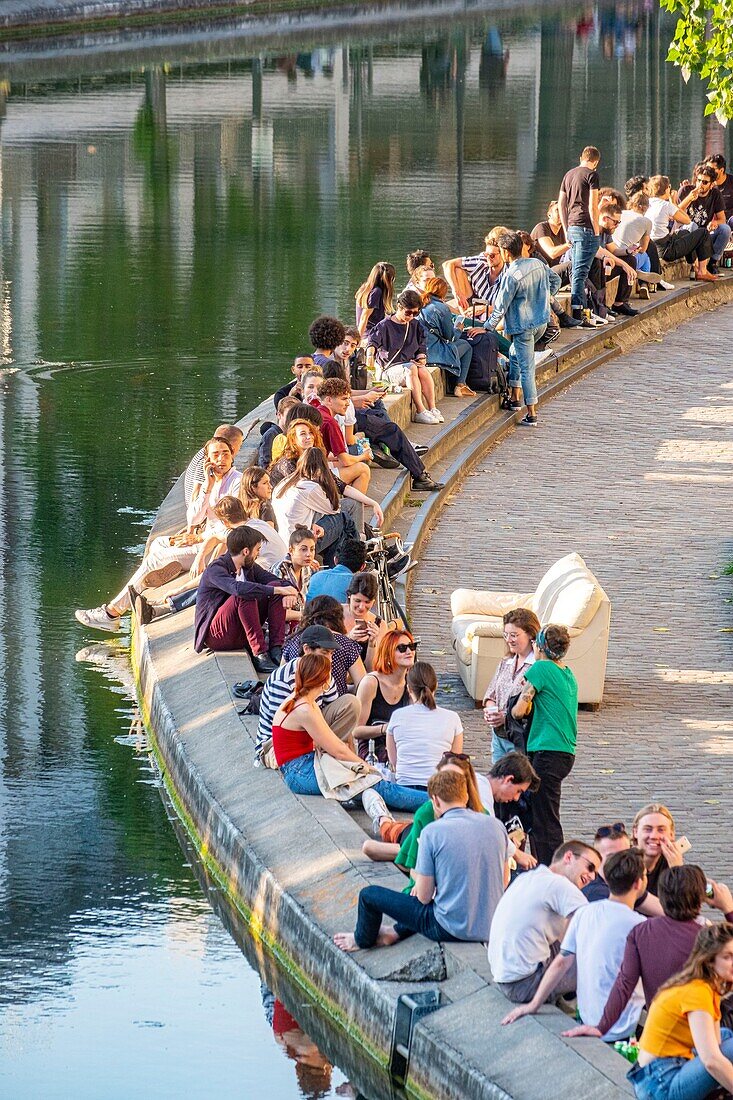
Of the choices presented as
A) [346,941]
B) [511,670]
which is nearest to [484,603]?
[511,670]

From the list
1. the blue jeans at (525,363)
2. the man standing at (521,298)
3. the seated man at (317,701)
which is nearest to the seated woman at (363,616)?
the seated man at (317,701)

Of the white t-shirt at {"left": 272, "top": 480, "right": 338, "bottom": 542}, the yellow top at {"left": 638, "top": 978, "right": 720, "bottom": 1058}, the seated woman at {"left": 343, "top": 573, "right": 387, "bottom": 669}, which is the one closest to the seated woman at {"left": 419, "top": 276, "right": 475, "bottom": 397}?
the white t-shirt at {"left": 272, "top": 480, "right": 338, "bottom": 542}

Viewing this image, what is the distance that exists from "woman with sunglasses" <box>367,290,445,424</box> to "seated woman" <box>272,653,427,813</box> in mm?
7850

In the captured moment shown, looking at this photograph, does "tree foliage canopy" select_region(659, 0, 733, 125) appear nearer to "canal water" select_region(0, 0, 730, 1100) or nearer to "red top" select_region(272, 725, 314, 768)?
"canal water" select_region(0, 0, 730, 1100)

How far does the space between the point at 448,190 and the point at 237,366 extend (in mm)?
15442

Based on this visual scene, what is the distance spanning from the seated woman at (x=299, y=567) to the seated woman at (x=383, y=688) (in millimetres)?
1424

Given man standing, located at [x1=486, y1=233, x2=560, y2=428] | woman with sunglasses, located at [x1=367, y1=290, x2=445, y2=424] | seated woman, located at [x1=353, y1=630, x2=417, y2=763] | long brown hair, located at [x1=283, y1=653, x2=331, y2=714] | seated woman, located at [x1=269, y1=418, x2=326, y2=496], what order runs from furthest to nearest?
man standing, located at [x1=486, y1=233, x2=560, y2=428] → woman with sunglasses, located at [x1=367, y1=290, x2=445, y2=424] → seated woman, located at [x1=269, y1=418, x2=326, y2=496] → seated woman, located at [x1=353, y1=630, x2=417, y2=763] → long brown hair, located at [x1=283, y1=653, x2=331, y2=714]

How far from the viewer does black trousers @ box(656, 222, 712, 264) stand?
26.9m

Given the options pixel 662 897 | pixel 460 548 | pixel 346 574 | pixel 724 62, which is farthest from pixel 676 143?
pixel 662 897

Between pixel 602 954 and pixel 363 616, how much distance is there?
4.14 metres

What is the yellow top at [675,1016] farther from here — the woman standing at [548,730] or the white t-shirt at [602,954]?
the woman standing at [548,730]

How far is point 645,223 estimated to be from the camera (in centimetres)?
2511

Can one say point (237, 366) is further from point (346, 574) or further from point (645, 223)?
point (346, 574)

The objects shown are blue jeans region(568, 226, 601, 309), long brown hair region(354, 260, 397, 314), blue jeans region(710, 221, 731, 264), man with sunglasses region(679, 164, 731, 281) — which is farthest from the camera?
blue jeans region(710, 221, 731, 264)
